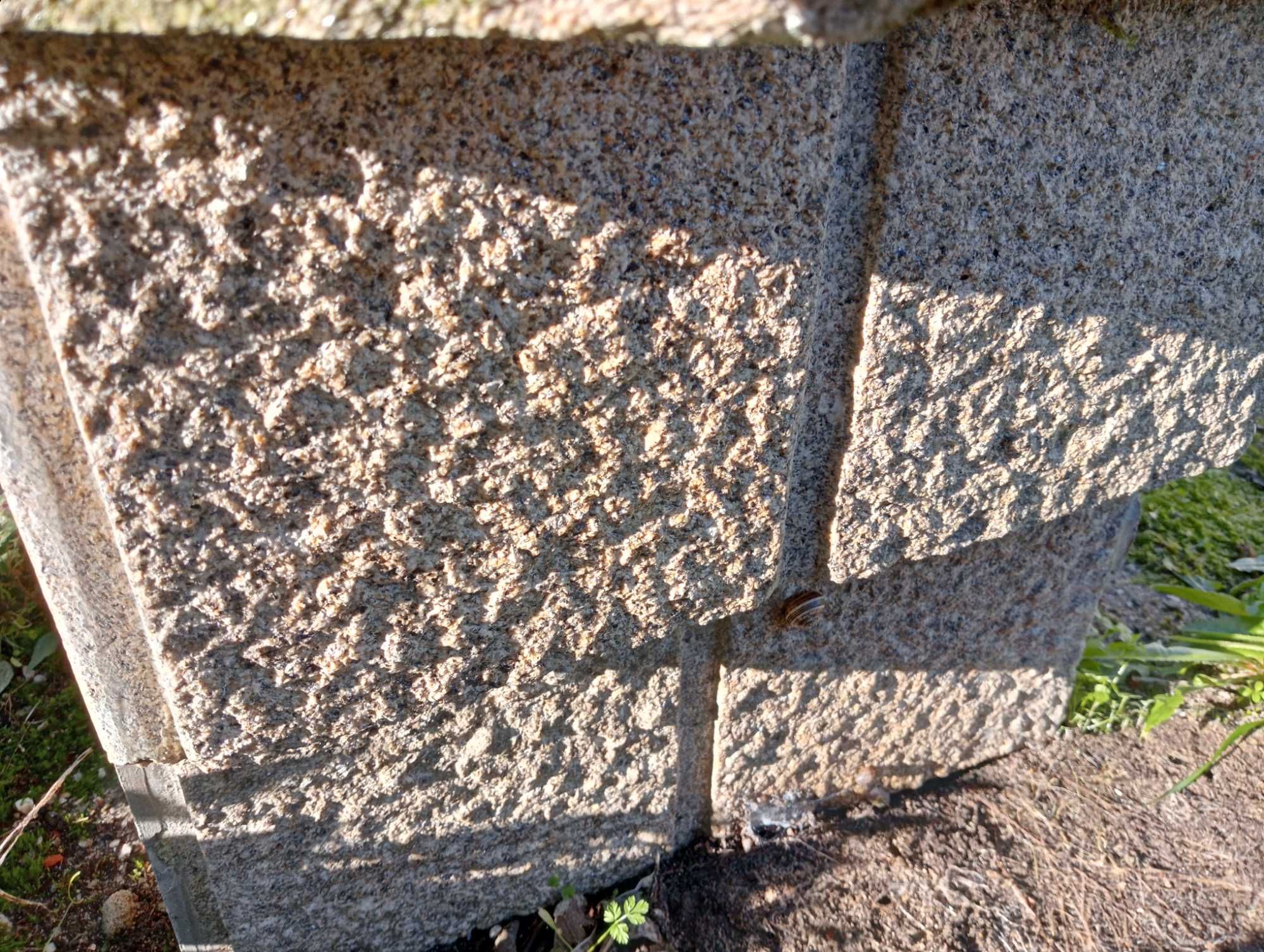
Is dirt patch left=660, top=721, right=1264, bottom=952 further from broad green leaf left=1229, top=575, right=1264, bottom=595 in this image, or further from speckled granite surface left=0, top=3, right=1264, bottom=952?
broad green leaf left=1229, top=575, right=1264, bottom=595

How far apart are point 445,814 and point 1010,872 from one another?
1090 millimetres

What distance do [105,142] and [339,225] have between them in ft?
0.61

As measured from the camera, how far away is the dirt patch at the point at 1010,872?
1639 millimetres

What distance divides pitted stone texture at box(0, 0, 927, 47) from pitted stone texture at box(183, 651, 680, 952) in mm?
800

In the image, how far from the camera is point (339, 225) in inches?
31.8

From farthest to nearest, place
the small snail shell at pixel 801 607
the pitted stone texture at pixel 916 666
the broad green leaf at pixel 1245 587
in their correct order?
the broad green leaf at pixel 1245 587, the pitted stone texture at pixel 916 666, the small snail shell at pixel 801 607

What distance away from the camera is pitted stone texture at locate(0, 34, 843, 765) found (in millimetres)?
756

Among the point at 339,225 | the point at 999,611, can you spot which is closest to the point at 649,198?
the point at 339,225

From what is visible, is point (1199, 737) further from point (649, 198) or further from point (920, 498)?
point (649, 198)

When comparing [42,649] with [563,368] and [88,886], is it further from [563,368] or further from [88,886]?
[563,368]

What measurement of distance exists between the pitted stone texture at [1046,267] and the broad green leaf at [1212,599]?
3.22 feet

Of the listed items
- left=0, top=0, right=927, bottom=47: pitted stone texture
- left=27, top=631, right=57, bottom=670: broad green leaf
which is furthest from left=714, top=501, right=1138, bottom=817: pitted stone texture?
left=27, top=631, right=57, bottom=670: broad green leaf

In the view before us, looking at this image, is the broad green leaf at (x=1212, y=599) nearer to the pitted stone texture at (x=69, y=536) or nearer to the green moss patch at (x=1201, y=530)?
the green moss patch at (x=1201, y=530)

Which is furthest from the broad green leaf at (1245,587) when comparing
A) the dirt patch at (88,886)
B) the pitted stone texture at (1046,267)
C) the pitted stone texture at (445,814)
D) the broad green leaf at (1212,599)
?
the dirt patch at (88,886)
